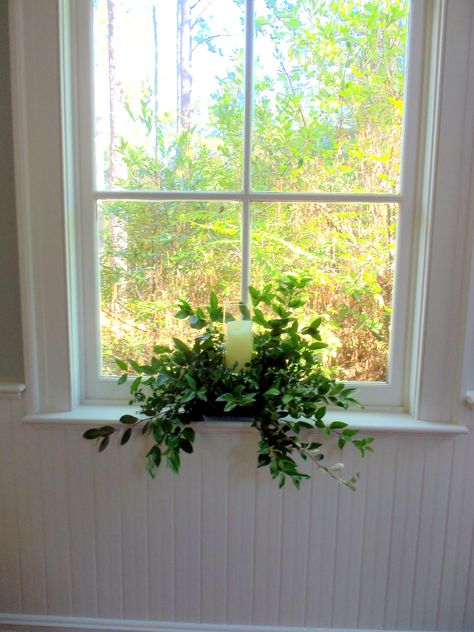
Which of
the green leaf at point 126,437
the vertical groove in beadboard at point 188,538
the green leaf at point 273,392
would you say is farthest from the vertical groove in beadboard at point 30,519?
the green leaf at point 273,392

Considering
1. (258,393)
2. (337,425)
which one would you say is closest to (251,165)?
(258,393)

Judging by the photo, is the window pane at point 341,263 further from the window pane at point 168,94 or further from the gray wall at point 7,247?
the gray wall at point 7,247

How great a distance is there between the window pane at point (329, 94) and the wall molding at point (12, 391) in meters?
0.86

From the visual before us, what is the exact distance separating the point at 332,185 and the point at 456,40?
0.45 meters

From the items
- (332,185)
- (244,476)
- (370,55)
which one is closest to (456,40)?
(370,55)

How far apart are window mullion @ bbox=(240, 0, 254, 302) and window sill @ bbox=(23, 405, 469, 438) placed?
369 mm

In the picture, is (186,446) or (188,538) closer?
(186,446)

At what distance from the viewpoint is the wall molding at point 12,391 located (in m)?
1.39

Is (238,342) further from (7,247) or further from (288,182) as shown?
(7,247)

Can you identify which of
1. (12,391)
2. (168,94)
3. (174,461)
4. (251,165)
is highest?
(168,94)

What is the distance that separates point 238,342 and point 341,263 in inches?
15.2

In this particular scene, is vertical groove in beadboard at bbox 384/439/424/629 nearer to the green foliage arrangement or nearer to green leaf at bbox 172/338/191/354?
the green foliage arrangement

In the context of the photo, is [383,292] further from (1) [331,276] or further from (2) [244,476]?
(2) [244,476]

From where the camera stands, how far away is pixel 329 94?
1364 mm
